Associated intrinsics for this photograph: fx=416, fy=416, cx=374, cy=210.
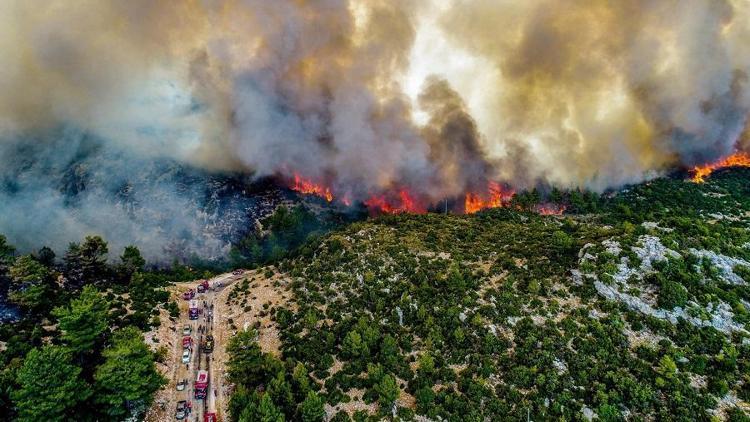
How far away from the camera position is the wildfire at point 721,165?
160000mm

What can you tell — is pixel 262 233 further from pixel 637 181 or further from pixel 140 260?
pixel 637 181

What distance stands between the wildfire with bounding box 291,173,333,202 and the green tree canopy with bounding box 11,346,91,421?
113269 mm

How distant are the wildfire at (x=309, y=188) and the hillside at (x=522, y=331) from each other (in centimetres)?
6924

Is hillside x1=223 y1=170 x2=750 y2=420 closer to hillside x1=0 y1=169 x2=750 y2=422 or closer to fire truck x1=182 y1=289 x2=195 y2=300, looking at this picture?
hillside x1=0 y1=169 x2=750 y2=422

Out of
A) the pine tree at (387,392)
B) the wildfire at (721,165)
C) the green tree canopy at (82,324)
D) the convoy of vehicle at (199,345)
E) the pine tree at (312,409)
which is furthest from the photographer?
the wildfire at (721,165)

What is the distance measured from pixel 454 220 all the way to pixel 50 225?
15303 centimetres

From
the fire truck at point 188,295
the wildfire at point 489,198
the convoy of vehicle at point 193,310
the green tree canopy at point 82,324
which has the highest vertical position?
the wildfire at point 489,198

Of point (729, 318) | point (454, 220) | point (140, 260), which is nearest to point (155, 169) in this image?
point (140, 260)

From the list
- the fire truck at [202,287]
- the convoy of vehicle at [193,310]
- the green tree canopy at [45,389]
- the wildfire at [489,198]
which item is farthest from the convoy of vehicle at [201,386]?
the wildfire at [489,198]

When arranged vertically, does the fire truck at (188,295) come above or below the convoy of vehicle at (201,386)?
above

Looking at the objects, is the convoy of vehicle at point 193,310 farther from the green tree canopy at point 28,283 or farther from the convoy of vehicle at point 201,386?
the green tree canopy at point 28,283

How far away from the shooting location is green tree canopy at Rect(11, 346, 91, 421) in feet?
187

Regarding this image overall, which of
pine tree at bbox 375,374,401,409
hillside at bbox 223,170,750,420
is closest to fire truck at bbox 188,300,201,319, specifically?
hillside at bbox 223,170,750,420

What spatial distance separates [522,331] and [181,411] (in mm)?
58551
